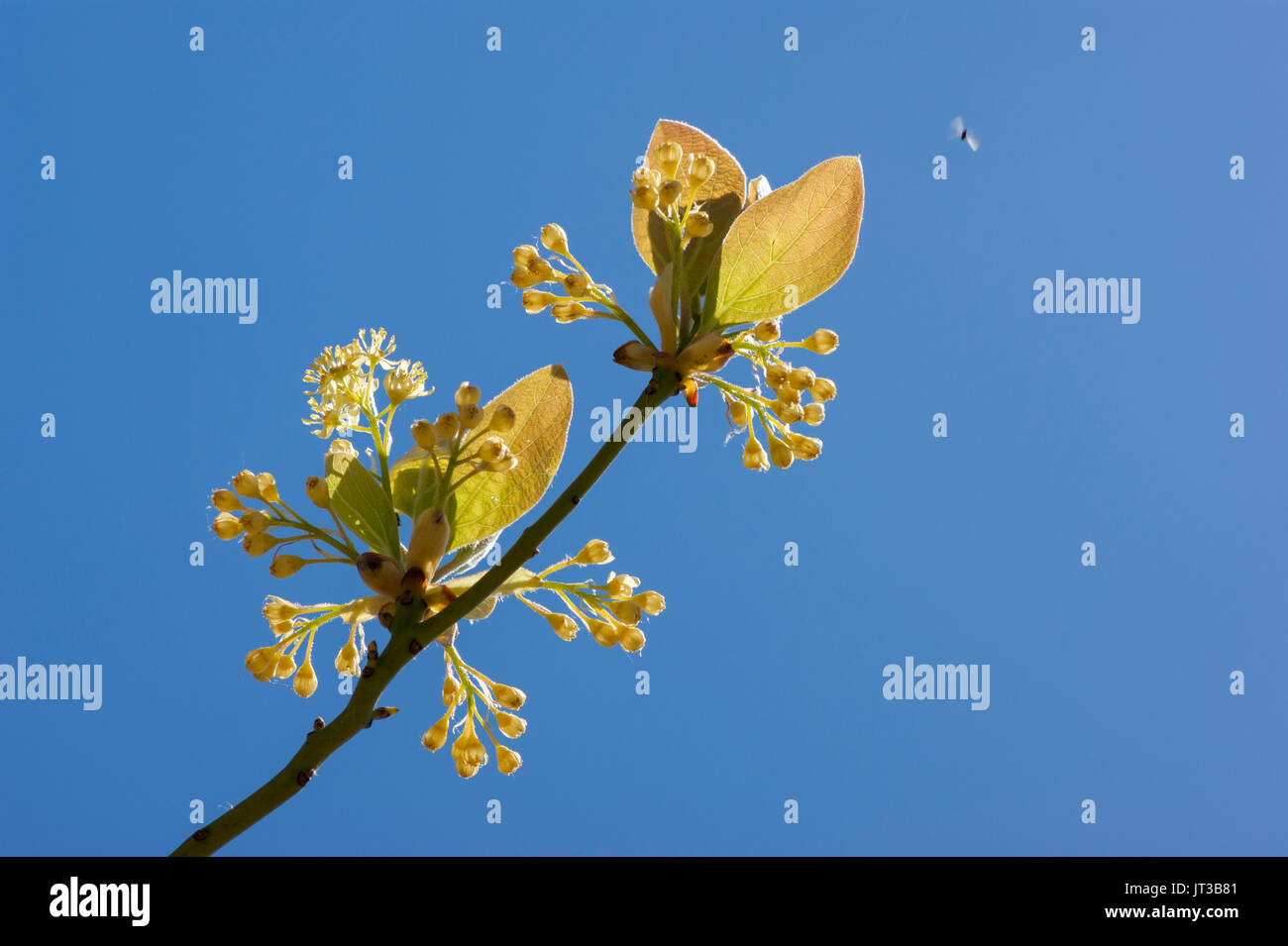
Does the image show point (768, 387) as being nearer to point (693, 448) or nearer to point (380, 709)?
point (380, 709)

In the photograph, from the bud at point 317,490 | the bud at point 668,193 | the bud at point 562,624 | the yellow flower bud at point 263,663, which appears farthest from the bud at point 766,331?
the yellow flower bud at point 263,663

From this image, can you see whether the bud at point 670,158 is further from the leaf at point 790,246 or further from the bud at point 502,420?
the bud at point 502,420

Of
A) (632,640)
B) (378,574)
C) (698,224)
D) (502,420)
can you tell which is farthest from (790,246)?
(378,574)

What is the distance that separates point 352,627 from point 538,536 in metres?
0.36

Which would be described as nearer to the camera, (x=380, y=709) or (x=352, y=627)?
(x=380, y=709)

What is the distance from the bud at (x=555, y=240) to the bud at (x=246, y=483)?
1.50 ft

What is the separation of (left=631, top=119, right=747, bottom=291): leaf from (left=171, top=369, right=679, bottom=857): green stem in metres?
0.29

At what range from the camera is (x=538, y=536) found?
110 cm

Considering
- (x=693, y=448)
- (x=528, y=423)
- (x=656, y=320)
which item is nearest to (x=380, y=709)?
(x=528, y=423)

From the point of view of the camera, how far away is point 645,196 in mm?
1300

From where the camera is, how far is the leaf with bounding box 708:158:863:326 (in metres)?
1.30

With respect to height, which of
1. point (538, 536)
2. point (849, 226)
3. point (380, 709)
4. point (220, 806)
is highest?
point (849, 226)

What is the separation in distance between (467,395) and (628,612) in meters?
0.32

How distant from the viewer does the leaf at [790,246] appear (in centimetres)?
130
